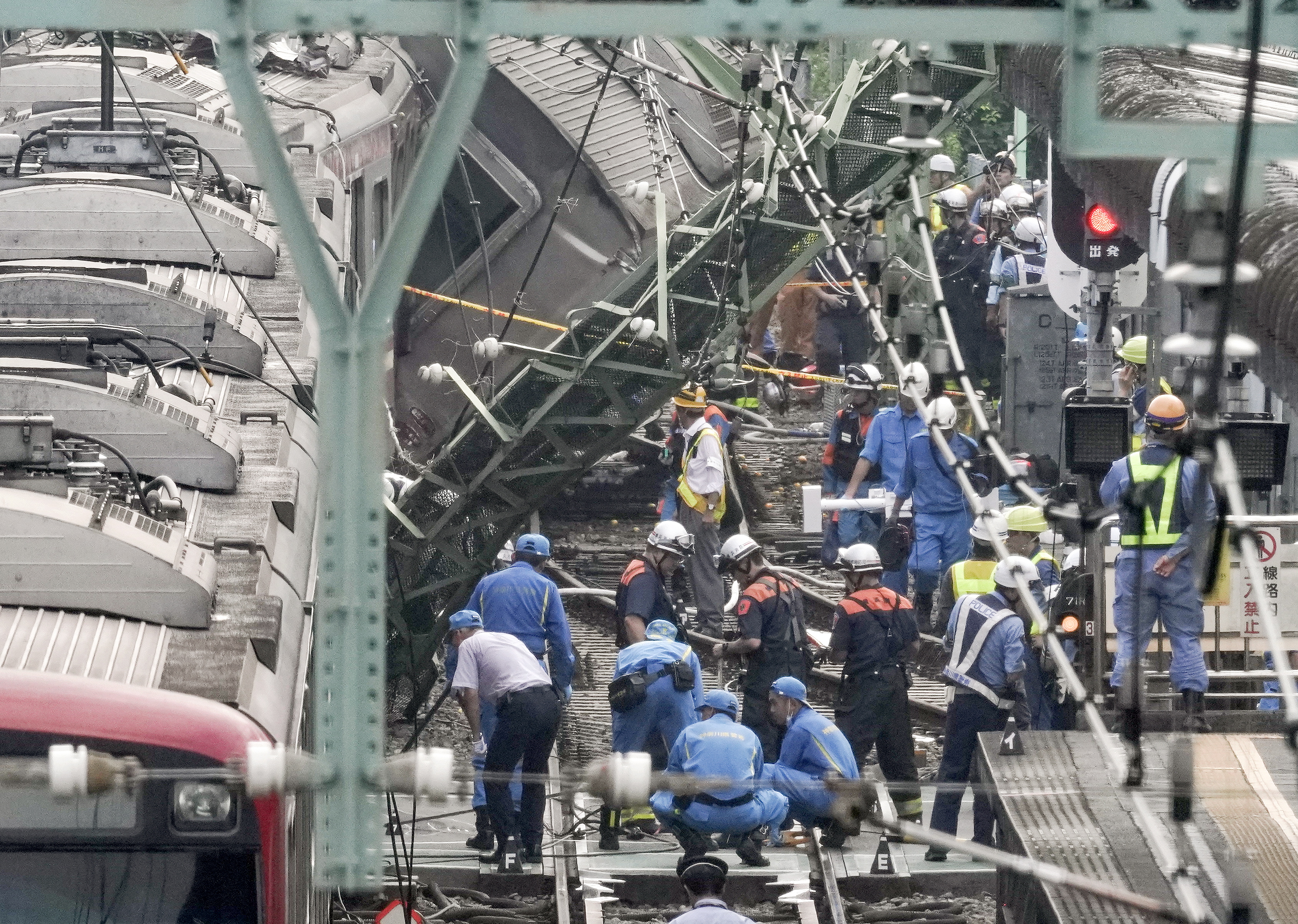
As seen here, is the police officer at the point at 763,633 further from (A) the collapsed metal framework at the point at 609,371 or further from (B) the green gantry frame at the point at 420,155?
(B) the green gantry frame at the point at 420,155

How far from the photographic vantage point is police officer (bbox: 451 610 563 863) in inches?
407

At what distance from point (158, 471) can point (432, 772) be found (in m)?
3.01

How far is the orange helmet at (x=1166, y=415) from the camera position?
9.66 m

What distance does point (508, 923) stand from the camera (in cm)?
971

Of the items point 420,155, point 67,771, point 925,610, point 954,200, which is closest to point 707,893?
point 67,771

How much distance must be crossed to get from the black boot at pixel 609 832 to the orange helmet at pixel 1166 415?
10.4 feet

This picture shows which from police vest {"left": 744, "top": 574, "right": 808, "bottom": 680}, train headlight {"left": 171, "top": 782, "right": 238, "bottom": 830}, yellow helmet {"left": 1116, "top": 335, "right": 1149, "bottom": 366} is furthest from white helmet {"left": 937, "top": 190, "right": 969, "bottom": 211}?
train headlight {"left": 171, "top": 782, "right": 238, "bottom": 830}

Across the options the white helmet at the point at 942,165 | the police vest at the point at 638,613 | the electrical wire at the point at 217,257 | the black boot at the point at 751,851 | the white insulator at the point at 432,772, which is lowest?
the black boot at the point at 751,851

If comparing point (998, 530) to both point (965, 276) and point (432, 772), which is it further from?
point (965, 276)

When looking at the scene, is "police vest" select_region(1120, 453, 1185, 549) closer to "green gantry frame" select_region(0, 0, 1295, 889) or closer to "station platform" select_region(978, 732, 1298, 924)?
"station platform" select_region(978, 732, 1298, 924)

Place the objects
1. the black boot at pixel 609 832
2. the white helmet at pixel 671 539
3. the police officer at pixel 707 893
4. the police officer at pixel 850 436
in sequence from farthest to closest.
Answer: the police officer at pixel 850 436 < the white helmet at pixel 671 539 < the black boot at pixel 609 832 < the police officer at pixel 707 893

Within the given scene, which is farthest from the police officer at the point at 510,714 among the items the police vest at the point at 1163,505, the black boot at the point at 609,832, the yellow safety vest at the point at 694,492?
the yellow safety vest at the point at 694,492

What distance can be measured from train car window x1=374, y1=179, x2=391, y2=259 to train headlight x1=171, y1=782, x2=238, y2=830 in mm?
9246

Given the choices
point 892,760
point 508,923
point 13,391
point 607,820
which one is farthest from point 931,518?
point 13,391
